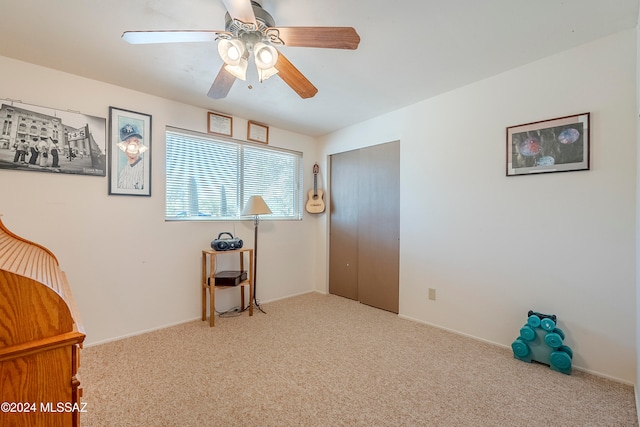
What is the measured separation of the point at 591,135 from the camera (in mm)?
1953

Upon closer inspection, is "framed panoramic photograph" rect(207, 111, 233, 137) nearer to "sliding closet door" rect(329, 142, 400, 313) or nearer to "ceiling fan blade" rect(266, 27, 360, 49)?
"sliding closet door" rect(329, 142, 400, 313)

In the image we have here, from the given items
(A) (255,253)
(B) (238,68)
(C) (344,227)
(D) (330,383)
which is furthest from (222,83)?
(C) (344,227)

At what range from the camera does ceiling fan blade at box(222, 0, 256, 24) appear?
1.29 metres

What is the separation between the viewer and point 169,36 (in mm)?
1468

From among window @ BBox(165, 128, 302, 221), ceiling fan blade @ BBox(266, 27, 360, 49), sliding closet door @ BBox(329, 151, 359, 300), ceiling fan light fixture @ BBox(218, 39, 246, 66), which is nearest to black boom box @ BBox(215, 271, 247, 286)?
window @ BBox(165, 128, 302, 221)

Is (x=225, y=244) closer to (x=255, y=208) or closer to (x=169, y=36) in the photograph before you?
(x=255, y=208)

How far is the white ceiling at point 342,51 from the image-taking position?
1581 mm

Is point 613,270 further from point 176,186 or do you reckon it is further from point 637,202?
point 176,186

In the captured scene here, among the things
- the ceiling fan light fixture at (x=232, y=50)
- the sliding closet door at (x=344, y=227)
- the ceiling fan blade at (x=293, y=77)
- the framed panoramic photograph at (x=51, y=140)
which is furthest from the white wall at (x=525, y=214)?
the framed panoramic photograph at (x=51, y=140)

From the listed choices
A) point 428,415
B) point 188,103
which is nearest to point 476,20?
point 428,415

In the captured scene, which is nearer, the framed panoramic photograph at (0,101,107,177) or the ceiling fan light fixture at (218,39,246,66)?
the ceiling fan light fixture at (218,39,246,66)

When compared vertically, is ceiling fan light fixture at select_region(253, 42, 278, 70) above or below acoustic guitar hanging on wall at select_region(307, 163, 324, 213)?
above

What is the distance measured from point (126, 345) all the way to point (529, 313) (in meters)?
3.32

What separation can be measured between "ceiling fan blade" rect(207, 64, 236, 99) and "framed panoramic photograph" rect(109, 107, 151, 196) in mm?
1117
